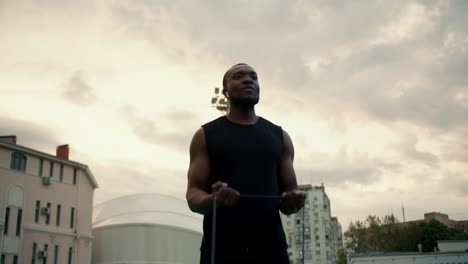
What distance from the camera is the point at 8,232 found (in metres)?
42.9

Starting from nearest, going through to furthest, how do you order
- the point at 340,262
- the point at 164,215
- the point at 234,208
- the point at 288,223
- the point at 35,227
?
the point at 234,208 → the point at 35,227 → the point at 164,215 → the point at 340,262 → the point at 288,223

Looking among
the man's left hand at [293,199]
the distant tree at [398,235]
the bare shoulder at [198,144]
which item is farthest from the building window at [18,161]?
the distant tree at [398,235]

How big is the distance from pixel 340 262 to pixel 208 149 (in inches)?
3379

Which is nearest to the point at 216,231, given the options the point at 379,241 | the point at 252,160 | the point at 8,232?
the point at 252,160

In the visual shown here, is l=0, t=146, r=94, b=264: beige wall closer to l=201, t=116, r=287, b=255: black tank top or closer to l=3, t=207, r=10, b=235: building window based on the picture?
l=3, t=207, r=10, b=235: building window

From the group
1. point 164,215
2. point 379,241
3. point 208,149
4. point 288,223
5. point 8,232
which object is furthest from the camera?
point 288,223

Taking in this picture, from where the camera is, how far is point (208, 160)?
15.1ft

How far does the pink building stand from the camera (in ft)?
143

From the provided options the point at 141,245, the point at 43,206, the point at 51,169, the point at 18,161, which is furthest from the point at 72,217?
Answer: the point at 18,161

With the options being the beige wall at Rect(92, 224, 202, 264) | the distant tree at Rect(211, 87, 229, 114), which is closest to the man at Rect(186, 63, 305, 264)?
the distant tree at Rect(211, 87, 229, 114)

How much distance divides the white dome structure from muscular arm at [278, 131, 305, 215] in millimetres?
52051

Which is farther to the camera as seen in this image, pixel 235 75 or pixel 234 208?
pixel 235 75

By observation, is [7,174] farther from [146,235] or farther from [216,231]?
[216,231]

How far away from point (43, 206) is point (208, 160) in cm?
4657
